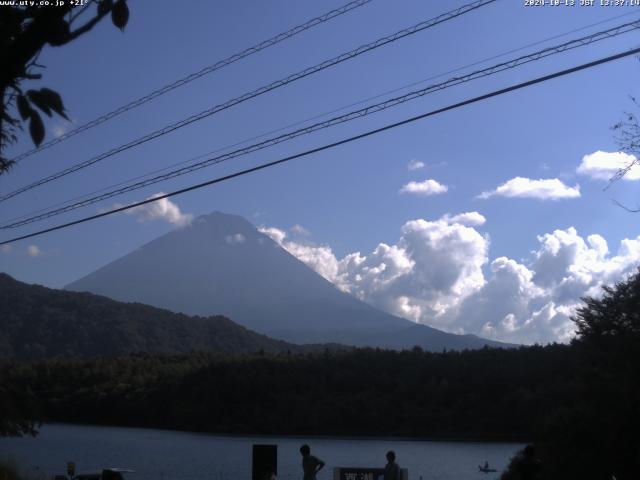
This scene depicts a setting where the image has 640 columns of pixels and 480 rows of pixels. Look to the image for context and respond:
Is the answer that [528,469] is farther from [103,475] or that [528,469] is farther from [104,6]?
[104,6]

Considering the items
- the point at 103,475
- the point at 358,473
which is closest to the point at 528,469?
the point at 358,473

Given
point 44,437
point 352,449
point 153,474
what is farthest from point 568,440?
point 44,437

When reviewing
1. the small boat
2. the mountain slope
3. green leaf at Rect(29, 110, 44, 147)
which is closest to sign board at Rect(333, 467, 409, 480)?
the small boat

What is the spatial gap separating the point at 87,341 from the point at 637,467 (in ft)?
326

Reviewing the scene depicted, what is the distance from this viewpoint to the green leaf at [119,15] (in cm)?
351

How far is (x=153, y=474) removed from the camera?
42.0m

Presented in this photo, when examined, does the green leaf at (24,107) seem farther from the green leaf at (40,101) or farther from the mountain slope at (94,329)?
the mountain slope at (94,329)

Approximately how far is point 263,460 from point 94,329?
10541 cm

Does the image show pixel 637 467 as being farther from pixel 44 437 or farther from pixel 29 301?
pixel 29 301

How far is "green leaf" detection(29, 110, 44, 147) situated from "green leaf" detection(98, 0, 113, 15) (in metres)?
0.53

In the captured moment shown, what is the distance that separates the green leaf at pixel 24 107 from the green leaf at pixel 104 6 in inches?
19.9

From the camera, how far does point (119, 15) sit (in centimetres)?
351

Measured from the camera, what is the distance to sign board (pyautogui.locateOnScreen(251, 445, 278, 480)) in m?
11.7

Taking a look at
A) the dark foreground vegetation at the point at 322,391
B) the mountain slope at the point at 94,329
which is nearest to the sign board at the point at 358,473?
the dark foreground vegetation at the point at 322,391
